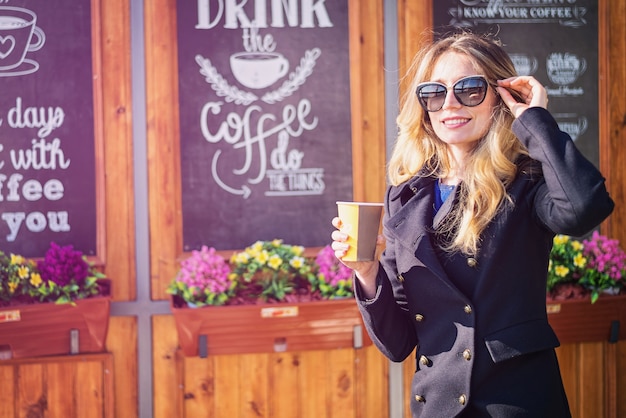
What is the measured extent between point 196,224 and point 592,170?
2396 millimetres

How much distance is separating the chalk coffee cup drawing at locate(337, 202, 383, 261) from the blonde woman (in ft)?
0.09

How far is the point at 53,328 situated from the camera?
336cm

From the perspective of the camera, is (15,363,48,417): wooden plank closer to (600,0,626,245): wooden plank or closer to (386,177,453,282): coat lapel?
(386,177,453,282): coat lapel

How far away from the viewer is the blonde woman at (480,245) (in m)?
1.73

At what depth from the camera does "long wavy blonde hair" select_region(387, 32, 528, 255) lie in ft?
5.81

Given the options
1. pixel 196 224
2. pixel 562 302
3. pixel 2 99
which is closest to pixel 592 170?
pixel 562 302

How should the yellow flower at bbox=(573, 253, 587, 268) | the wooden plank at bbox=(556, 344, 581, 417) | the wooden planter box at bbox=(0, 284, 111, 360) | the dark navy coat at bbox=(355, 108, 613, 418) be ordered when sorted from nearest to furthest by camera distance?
the dark navy coat at bbox=(355, 108, 613, 418)
the wooden planter box at bbox=(0, 284, 111, 360)
the yellow flower at bbox=(573, 253, 587, 268)
the wooden plank at bbox=(556, 344, 581, 417)

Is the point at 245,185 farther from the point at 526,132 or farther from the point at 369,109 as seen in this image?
the point at 526,132

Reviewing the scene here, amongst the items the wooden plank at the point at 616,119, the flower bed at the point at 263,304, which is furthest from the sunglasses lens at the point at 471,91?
the wooden plank at the point at 616,119

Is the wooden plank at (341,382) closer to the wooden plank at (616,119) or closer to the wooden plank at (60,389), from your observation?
the wooden plank at (60,389)

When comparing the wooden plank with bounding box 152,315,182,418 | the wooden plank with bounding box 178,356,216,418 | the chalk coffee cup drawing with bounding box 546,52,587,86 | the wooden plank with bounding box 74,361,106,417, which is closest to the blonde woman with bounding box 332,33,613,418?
the wooden plank with bounding box 178,356,216,418

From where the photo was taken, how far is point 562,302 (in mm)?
3561

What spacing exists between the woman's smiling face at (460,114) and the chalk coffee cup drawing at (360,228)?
0.88ft

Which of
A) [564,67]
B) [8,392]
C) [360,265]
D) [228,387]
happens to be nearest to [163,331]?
[228,387]
